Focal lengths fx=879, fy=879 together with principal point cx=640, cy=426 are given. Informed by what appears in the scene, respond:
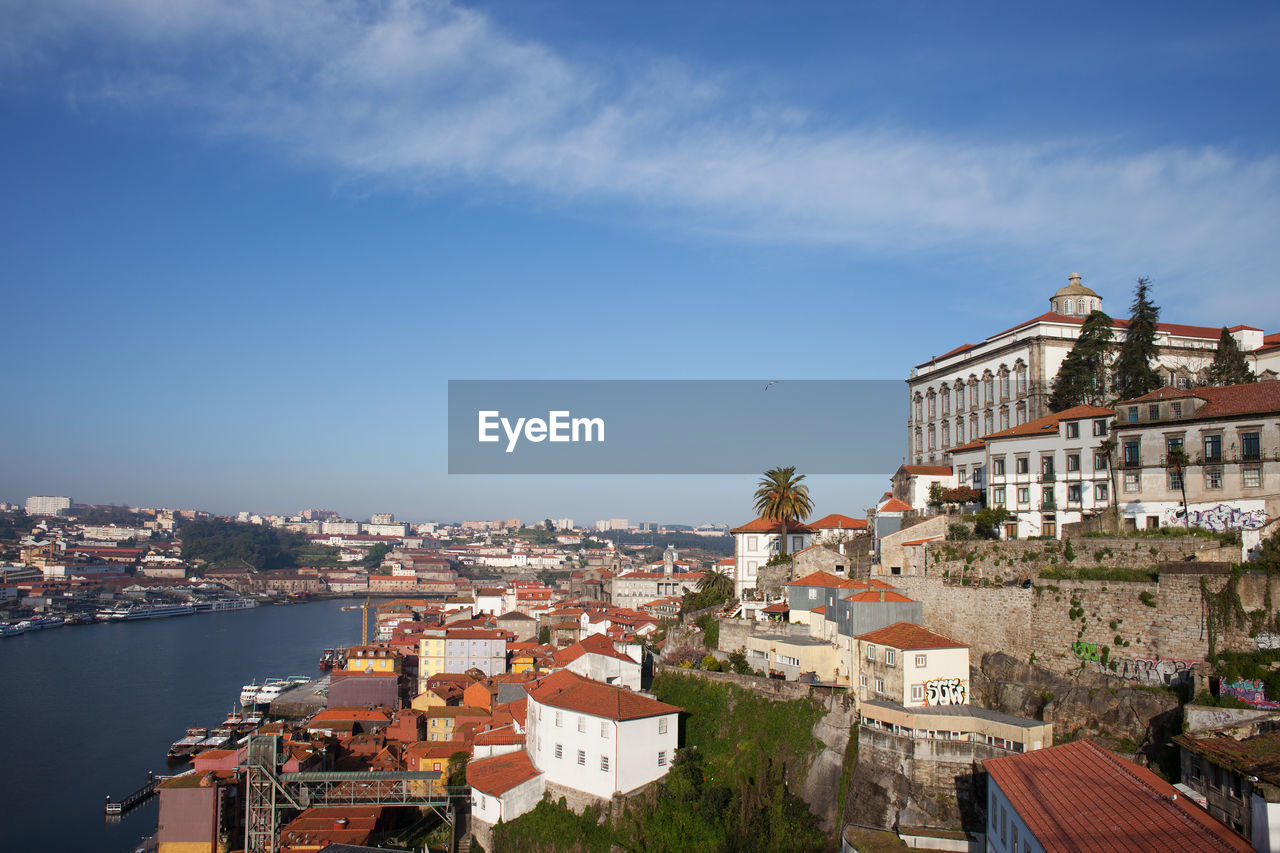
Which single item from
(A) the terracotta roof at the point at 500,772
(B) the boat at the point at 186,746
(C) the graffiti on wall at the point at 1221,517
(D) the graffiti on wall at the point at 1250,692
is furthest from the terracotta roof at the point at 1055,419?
(B) the boat at the point at 186,746

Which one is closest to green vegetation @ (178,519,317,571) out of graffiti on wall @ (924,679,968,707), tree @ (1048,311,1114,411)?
tree @ (1048,311,1114,411)

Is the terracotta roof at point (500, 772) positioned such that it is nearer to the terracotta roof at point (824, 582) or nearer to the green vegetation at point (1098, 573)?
the terracotta roof at point (824, 582)

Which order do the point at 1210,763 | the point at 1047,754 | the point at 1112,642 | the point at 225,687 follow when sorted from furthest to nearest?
the point at 225,687
the point at 1112,642
the point at 1047,754
the point at 1210,763

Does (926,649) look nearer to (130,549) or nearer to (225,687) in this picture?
(225,687)

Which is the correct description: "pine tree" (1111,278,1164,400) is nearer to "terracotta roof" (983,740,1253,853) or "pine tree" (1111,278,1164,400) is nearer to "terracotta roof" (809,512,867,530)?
"terracotta roof" (809,512,867,530)

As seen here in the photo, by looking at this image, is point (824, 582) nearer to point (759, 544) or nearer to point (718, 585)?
point (759, 544)

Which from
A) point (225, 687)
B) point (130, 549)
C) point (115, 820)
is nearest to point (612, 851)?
point (115, 820)
